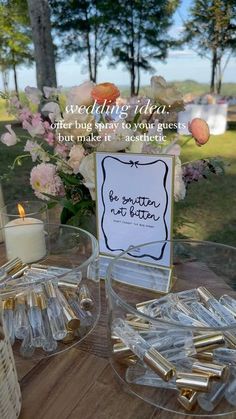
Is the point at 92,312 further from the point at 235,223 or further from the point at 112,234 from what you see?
the point at 235,223

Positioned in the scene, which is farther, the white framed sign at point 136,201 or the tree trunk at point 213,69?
the tree trunk at point 213,69

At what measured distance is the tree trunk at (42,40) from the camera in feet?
12.4

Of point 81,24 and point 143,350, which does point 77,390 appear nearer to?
point 143,350

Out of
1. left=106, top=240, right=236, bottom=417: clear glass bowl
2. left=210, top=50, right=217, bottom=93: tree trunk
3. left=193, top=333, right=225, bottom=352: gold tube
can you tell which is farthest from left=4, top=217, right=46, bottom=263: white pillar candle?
left=210, top=50, right=217, bottom=93: tree trunk

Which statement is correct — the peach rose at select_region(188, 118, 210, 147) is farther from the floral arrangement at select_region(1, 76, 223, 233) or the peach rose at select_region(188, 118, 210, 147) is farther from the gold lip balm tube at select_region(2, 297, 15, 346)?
the gold lip balm tube at select_region(2, 297, 15, 346)

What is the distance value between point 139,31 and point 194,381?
9.21 metres

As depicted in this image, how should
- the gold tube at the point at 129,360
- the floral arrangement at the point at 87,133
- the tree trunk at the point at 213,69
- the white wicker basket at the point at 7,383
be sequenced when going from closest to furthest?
the white wicker basket at the point at 7,383, the gold tube at the point at 129,360, the floral arrangement at the point at 87,133, the tree trunk at the point at 213,69

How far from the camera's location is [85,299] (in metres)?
0.55

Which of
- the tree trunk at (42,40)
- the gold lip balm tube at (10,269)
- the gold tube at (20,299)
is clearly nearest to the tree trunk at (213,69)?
the tree trunk at (42,40)

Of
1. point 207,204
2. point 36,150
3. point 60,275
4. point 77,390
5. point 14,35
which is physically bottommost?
point 207,204

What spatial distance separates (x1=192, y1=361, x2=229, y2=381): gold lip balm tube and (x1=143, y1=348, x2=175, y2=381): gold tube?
3cm

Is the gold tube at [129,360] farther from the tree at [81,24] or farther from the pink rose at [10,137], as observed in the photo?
the tree at [81,24]

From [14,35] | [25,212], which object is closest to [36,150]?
[25,212]

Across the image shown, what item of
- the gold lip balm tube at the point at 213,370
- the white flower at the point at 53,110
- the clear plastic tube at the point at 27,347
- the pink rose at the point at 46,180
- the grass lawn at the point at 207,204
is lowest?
the grass lawn at the point at 207,204
